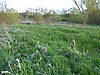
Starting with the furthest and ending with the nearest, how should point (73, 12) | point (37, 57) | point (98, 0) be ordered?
1. point (73, 12)
2. point (98, 0)
3. point (37, 57)

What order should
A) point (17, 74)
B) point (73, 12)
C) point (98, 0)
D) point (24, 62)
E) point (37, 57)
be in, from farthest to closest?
point (73, 12), point (98, 0), point (37, 57), point (24, 62), point (17, 74)

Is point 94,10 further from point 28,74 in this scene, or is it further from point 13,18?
point 28,74

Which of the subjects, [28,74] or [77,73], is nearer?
[28,74]

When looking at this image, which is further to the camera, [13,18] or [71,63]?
[13,18]

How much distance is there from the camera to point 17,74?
3.27 metres

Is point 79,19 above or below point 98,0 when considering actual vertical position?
below

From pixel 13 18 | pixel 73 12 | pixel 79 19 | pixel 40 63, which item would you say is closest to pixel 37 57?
pixel 40 63

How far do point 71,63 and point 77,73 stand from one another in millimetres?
368

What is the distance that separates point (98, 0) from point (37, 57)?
76.1 ft

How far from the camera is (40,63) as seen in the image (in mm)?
3777

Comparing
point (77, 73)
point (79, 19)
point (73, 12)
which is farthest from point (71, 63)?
point (73, 12)

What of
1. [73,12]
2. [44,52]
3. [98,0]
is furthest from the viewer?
[73,12]

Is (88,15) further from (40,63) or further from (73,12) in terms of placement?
(40,63)

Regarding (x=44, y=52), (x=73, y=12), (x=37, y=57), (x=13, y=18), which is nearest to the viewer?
(x=37, y=57)
